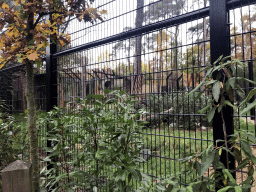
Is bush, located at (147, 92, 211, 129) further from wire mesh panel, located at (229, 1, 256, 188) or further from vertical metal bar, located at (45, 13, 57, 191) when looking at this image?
vertical metal bar, located at (45, 13, 57, 191)

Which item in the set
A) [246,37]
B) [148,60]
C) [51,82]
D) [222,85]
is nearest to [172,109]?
[148,60]

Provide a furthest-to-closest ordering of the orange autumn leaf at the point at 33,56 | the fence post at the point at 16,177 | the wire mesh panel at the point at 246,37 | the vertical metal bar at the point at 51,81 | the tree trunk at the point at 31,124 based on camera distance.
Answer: the vertical metal bar at the point at 51,81
the tree trunk at the point at 31,124
the orange autumn leaf at the point at 33,56
the wire mesh panel at the point at 246,37
the fence post at the point at 16,177

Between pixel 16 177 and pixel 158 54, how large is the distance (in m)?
1.53

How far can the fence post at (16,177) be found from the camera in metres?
0.99

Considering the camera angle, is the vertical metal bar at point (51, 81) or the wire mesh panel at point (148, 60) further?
the vertical metal bar at point (51, 81)

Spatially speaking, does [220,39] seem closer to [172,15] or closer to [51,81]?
[172,15]

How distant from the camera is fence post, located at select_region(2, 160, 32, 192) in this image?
0.99m

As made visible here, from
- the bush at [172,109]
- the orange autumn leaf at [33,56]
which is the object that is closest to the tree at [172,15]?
the bush at [172,109]

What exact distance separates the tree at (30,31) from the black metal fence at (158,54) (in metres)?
0.45

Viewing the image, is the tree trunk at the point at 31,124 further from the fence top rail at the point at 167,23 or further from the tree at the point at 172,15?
the tree at the point at 172,15

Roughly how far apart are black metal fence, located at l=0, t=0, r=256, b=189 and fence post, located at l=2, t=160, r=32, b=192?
101cm

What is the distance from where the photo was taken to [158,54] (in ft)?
6.30

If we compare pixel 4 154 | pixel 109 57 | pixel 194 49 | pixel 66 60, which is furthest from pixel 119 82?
pixel 4 154

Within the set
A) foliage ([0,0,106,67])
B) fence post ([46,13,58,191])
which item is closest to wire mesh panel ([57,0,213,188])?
fence post ([46,13,58,191])
